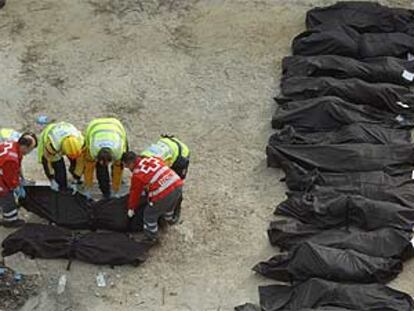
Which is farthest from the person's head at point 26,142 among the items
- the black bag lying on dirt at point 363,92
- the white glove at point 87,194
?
the black bag lying on dirt at point 363,92

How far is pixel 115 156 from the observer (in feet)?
32.0

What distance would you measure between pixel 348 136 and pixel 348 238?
1.75 m

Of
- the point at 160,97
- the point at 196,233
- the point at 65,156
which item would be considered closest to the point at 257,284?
the point at 196,233

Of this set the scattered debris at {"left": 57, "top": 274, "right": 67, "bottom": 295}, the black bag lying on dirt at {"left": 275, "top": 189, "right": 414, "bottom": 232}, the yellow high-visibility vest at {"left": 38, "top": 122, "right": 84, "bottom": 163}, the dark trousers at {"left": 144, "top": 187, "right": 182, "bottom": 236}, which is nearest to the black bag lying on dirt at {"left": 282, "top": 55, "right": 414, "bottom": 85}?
the black bag lying on dirt at {"left": 275, "top": 189, "right": 414, "bottom": 232}

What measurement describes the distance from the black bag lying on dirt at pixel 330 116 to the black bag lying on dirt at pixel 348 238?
1.74 meters

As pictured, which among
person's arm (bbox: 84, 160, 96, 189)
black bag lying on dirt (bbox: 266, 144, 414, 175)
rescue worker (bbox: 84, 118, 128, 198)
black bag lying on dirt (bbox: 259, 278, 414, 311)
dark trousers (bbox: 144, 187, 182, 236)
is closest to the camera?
black bag lying on dirt (bbox: 259, 278, 414, 311)

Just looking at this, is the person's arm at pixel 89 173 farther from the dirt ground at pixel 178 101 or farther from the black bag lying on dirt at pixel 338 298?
the black bag lying on dirt at pixel 338 298

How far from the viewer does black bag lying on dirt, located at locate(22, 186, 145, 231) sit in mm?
9930

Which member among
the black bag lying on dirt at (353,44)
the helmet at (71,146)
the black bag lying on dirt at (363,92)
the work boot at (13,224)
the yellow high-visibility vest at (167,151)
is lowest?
the work boot at (13,224)

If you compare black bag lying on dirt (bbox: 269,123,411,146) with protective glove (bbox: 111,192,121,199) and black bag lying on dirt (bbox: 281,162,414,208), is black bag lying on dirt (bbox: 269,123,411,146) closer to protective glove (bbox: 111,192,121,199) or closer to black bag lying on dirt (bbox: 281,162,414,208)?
black bag lying on dirt (bbox: 281,162,414,208)

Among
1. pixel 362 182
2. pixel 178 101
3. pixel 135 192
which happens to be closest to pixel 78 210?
pixel 135 192

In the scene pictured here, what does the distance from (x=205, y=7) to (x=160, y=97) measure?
2.43 meters

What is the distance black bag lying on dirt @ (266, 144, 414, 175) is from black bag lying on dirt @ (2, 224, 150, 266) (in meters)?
2.07

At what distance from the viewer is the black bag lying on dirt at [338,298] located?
340 inches
